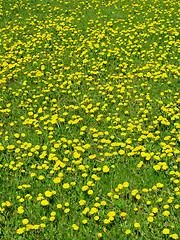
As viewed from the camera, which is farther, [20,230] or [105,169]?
[105,169]

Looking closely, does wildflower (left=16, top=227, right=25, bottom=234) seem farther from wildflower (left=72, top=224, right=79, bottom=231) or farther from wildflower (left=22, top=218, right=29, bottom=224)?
wildflower (left=72, top=224, right=79, bottom=231)

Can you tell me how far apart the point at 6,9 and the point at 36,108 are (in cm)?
638

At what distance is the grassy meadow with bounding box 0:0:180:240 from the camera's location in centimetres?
283

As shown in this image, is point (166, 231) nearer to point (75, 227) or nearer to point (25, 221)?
point (75, 227)

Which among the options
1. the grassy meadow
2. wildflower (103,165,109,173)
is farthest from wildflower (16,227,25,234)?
wildflower (103,165,109,173)

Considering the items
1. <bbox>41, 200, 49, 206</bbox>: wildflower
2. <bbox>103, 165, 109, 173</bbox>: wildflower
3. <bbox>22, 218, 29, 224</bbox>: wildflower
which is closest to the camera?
<bbox>22, 218, 29, 224</bbox>: wildflower

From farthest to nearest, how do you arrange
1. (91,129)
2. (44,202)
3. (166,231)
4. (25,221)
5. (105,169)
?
(91,129) < (105,169) < (44,202) < (25,221) < (166,231)

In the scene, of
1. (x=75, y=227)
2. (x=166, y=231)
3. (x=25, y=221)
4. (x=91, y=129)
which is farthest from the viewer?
(x=91, y=129)

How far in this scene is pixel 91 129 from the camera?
13.2 ft

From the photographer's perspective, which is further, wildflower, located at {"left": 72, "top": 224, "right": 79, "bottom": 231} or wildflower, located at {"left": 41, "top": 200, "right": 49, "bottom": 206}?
wildflower, located at {"left": 41, "top": 200, "right": 49, "bottom": 206}

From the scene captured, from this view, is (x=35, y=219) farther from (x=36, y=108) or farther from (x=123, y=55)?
(x=123, y=55)

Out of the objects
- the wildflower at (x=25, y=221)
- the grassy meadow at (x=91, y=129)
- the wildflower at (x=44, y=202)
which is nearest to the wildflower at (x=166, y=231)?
the grassy meadow at (x=91, y=129)

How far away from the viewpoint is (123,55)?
20.6 feet

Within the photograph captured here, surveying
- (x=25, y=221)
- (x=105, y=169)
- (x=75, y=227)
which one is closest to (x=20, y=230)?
(x=25, y=221)
